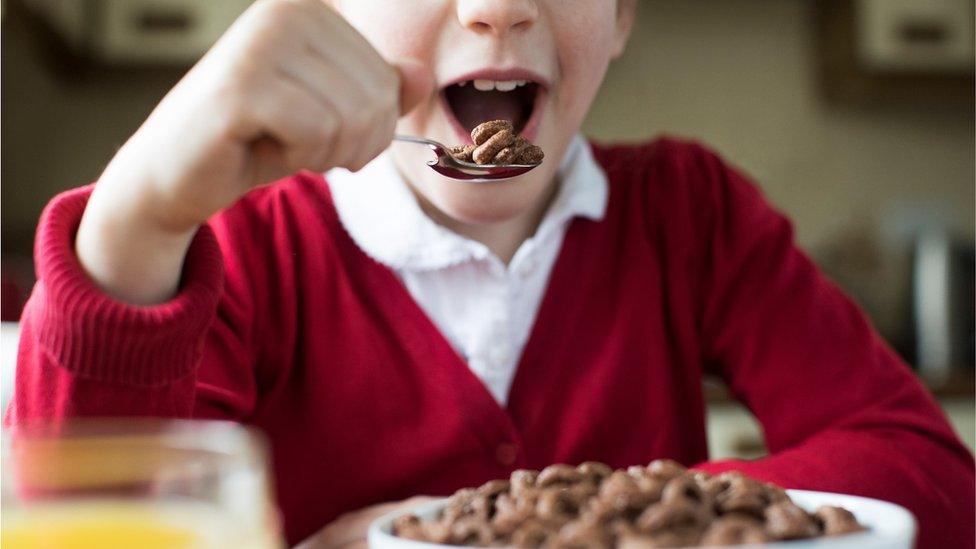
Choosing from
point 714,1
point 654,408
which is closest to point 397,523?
point 654,408

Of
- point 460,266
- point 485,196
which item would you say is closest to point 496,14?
point 485,196

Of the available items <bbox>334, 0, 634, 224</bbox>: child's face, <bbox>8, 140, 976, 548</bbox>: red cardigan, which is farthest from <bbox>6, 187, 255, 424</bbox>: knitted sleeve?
<bbox>334, 0, 634, 224</bbox>: child's face

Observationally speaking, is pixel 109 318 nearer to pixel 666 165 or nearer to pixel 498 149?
pixel 498 149

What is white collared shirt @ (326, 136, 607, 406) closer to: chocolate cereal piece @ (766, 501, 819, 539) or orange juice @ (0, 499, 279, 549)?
chocolate cereal piece @ (766, 501, 819, 539)

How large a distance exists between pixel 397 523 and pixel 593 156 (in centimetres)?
72

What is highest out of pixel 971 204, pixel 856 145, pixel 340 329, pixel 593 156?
pixel 593 156

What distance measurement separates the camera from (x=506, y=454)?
94 centimetres

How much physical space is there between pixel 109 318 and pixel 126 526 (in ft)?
1.04

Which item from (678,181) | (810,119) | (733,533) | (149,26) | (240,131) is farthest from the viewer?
(810,119)

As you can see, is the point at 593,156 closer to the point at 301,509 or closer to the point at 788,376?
the point at 788,376

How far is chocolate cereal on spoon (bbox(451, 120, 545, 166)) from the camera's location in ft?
Answer: 2.52

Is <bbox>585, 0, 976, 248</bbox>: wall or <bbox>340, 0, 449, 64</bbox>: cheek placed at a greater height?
<bbox>340, 0, 449, 64</bbox>: cheek

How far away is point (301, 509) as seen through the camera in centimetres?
96

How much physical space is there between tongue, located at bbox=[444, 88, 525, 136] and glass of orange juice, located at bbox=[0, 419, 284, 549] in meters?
0.61
